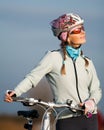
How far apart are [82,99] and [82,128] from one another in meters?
0.29

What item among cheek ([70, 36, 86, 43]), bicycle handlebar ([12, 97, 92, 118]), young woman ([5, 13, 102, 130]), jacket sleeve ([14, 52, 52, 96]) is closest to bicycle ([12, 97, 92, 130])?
bicycle handlebar ([12, 97, 92, 118])

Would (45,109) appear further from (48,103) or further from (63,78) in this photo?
(63,78)

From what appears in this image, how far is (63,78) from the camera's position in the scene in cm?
718

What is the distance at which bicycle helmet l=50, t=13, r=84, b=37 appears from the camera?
24.0 feet

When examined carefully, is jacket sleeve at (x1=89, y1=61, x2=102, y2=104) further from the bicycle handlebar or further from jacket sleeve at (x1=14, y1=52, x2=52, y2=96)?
jacket sleeve at (x1=14, y1=52, x2=52, y2=96)

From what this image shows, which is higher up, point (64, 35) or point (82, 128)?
point (64, 35)

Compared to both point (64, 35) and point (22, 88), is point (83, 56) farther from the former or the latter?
point (22, 88)

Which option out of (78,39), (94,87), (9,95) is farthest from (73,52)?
(9,95)

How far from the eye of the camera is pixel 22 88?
6.99m

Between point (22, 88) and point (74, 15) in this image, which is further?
point (74, 15)

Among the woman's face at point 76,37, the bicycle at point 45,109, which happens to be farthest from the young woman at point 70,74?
the bicycle at point 45,109

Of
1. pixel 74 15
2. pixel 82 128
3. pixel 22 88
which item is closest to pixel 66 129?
pixel 82 128

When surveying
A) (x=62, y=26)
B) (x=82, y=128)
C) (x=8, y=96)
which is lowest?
(x=82, y=128)

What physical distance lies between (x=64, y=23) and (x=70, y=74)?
0.50 m
